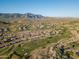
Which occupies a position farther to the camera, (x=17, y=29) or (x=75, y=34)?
(x=17, y=29)

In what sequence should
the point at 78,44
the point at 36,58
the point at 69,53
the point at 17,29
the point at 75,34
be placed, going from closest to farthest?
the point at 36,58 < the point at 69,53 < the point at 78,44 < the point at 75,34 < the point at 17,29

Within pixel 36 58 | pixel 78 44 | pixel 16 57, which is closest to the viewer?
pixel 36 58

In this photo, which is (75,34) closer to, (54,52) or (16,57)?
(54,52)

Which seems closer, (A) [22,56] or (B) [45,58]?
(B) [45,58]

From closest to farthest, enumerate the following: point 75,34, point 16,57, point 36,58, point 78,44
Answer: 1. point 36,58
2. point 16,57
3. point 78,44
4. point 75,34

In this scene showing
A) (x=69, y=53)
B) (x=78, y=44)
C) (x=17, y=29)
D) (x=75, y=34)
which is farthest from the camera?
(x=17, y=29)

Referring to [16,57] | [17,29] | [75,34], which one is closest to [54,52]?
[16,57]

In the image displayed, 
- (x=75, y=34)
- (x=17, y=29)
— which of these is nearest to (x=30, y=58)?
(x=75, y=34)

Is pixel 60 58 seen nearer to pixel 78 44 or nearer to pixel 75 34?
pixel 78 44
